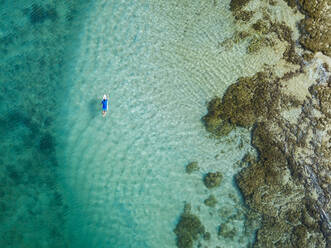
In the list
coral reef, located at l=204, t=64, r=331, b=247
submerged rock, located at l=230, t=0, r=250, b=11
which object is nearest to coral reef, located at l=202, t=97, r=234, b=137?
coral reef, located at l=204, t=64, r=331, b=247

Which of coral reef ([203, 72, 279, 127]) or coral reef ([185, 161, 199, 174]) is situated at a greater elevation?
coral reef ([203, 72, 279, 127])

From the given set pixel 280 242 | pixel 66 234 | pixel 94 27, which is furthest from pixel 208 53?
pixel 66 234

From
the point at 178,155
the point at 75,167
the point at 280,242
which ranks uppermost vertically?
the point at 178,155

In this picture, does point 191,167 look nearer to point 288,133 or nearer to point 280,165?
point 280,165

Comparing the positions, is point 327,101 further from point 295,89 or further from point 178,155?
point 178,155

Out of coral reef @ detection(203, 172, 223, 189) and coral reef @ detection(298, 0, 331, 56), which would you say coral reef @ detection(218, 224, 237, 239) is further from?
coral reef @ detection(298, 0, 331, 56)

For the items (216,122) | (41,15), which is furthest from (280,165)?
(41,15)
